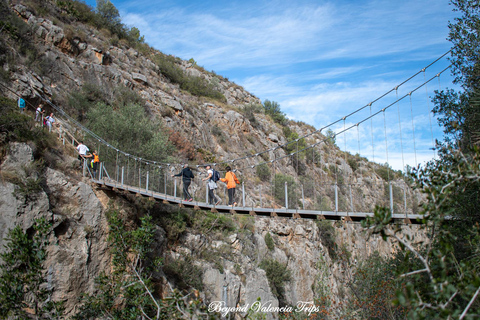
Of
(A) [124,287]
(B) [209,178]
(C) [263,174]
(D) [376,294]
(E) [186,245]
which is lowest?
(D) [376,294]

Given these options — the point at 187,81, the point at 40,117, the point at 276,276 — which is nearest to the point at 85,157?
the point at 40,117

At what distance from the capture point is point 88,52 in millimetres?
17625

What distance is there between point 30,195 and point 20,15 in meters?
11.7

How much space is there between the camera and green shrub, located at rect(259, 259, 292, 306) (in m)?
13.8

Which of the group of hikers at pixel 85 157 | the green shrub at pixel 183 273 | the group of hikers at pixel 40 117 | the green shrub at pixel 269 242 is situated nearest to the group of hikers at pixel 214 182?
the group of hikers at pixel 85 157

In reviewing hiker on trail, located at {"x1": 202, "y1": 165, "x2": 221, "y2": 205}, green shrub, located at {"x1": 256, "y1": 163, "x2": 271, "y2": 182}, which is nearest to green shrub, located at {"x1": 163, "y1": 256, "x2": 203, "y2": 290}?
hiker on trail, located at {"x1": 202, "y1": 165, "x2": 221, "y2": 205}

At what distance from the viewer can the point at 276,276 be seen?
13891 mm

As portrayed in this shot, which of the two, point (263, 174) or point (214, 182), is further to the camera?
point (263, 174)

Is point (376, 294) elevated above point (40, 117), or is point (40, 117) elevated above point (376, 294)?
point (40, 117)

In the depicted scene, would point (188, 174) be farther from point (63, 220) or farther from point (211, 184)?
point (63, 220)

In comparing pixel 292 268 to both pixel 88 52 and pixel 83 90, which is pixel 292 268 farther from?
pixel 88 52

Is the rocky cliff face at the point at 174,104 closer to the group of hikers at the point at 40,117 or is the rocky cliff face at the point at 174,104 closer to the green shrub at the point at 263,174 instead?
the green shrub at the point at 263,174

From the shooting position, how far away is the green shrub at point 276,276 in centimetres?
1377

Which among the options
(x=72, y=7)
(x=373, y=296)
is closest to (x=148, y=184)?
(x=373, y=296)
